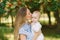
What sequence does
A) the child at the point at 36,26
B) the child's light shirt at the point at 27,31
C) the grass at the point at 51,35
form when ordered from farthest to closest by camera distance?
the grass at the point at 51,35 → the child at the point at 36,26 → the child's light shirt at the point at 27,31

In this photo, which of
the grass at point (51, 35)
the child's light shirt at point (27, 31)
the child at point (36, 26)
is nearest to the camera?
the child's light shirt at point (27, 31)

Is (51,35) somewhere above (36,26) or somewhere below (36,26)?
below

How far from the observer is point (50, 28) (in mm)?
15500

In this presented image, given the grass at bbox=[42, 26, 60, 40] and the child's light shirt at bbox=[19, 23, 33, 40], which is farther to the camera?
Result: the grass at bbox=[42, 26, 60, 40]

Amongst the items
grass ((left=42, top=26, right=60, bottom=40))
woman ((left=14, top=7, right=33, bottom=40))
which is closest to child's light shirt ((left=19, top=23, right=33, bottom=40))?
woman ((left=14, top=7, right=33, bottom=40))

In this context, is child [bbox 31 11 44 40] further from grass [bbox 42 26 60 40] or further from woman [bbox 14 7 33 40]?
grass [bbox 42 26 60 40]

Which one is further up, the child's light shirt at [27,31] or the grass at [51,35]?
the child's light shirt at [27,31]

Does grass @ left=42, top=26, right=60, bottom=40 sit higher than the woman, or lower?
lower

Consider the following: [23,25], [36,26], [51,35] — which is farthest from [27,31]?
[51,35]

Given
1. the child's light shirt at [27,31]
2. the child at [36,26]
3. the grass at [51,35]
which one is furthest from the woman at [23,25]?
the grass at [51,35]

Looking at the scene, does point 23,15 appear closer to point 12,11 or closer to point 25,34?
point 25,34

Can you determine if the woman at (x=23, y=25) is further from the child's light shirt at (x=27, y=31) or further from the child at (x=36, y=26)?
the child at (x=36, y=26)

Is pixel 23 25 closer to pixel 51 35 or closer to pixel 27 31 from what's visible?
pixel 27 31

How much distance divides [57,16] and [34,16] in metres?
11.5
